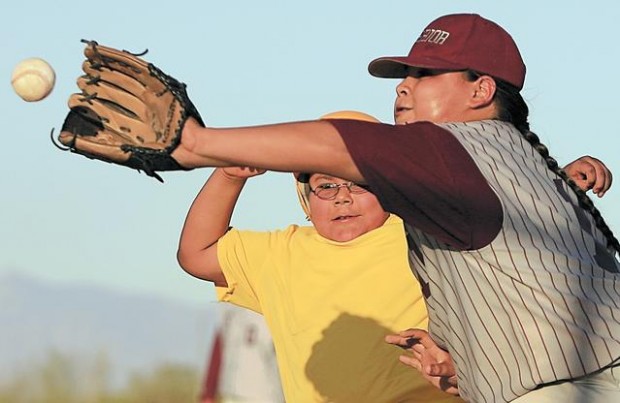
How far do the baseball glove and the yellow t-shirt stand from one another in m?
2.20

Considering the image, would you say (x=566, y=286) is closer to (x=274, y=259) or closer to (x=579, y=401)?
(x=579, y=401)

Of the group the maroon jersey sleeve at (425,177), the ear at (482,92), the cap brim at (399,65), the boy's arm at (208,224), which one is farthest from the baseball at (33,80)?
the maroon jersey sleeve at (425,177)

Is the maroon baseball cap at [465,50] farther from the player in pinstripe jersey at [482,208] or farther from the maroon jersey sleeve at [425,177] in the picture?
the maroon jersey sleeve at [425,177]

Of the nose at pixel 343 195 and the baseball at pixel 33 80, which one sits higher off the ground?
the baseball at pixel 33 80

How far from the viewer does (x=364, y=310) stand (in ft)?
24.4

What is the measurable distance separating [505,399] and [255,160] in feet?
4.40

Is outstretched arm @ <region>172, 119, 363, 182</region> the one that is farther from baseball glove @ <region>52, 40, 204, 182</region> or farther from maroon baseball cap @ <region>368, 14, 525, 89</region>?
maroon baseball cap @ <region>368, 14, 525, 89</region>

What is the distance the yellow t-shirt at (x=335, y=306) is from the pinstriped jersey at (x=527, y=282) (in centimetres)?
134

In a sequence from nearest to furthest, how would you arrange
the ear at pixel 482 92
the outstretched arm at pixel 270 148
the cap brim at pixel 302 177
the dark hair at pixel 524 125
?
the outstretched arm at pixel 270 148, the dark hair at pixel 524 125, the ear at pixel 482 92, the cap brim at pixel 302 177

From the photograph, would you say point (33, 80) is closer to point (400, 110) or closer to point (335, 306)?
point (335, 306)

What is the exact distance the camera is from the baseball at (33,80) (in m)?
8.82

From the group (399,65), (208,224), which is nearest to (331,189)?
(208,224)

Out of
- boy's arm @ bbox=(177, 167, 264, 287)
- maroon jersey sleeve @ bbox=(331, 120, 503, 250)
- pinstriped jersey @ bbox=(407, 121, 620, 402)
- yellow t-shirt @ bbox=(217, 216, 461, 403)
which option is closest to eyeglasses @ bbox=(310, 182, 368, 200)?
yellow t-shirt @ bbox=(217, 216, 461, 403)

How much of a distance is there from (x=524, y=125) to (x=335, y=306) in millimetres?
1507
